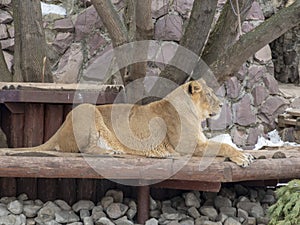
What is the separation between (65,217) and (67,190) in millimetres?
424

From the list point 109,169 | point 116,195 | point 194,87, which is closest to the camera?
point 109,169

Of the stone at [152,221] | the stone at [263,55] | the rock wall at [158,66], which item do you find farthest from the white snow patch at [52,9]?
the stone at [152,221]

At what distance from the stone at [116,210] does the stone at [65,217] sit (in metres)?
0.26

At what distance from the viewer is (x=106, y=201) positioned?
4.97 m

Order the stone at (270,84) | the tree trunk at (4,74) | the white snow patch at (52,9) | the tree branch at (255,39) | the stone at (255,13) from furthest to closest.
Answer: the stone at (270,84)
the stone at (255,13)
the white snow patch at (52,9)
the tree trunk at (4,74)
the tree branch at (255,39)

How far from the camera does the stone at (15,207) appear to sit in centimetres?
470

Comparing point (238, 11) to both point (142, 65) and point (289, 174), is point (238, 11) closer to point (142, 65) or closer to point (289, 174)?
point (142, 65)

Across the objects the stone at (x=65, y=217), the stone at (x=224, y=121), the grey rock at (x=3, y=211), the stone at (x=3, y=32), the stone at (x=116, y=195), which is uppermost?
the stone at (x=3, y=32)

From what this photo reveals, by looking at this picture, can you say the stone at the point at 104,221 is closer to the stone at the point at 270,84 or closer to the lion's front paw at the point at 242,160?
the lion's front paw at the point at 242,160

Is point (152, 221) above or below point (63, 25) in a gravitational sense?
below

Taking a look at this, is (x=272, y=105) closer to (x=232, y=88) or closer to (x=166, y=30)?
(x=232, y=88)

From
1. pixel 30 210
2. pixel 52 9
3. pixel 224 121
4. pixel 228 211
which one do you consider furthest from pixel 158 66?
pixel 30 210

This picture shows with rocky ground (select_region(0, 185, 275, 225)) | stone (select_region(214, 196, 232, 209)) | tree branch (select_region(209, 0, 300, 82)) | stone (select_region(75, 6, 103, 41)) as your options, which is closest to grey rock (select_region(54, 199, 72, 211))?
rocky ground (select_region(0, 185, 275, 225))

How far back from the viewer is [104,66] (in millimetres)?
7344
